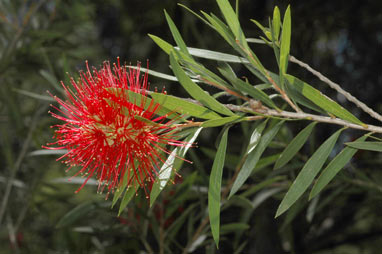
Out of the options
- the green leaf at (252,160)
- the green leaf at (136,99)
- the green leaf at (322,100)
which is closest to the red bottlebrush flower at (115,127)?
the green leaf at (136,99)

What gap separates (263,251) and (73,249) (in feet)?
2.84

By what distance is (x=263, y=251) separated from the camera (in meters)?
1.75

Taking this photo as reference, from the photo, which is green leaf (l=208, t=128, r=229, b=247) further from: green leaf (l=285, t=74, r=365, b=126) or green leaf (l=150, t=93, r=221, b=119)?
green leaf (l=285, t=74, r=365, b=126)

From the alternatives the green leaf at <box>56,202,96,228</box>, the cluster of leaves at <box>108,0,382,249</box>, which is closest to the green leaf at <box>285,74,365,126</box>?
the cluster of leaves at <box>108,0,382,249</box>

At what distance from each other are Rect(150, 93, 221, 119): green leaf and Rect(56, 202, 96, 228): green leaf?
0.72 metres

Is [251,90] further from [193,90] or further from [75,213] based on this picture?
[75,213]

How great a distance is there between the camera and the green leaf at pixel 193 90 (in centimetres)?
79

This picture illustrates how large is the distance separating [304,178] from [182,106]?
10.3 inches

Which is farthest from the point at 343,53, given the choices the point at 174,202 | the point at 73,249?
the point at 73,249

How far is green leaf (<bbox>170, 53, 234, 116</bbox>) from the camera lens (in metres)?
0.79

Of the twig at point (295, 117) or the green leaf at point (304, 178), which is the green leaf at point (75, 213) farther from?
the green leaf at point (304, 178)

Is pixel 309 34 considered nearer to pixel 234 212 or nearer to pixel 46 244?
pixel 234 212

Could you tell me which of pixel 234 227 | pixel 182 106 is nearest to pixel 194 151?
pixel 234 227

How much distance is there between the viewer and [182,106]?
84 centimetres
